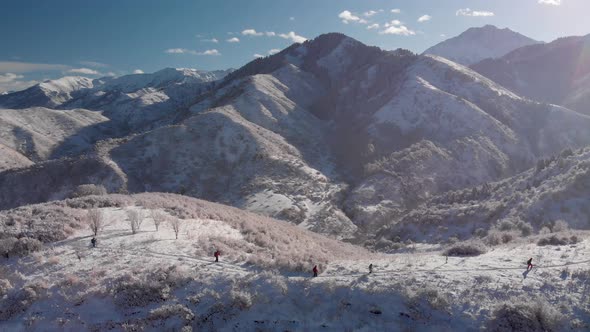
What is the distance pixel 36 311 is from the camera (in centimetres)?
1377

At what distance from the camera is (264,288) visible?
14.6 m

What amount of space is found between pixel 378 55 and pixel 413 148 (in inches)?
2147

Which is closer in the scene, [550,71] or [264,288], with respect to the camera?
[264,288]

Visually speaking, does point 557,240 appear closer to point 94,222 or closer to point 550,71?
point 94,222

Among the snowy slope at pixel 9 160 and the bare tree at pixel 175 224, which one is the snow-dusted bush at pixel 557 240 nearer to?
the bare tree at pixel 175 224

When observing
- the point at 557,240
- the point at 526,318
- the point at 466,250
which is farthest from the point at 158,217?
the point at 557,240

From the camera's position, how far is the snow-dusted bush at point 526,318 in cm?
1178

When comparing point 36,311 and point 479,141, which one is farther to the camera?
point 479,141

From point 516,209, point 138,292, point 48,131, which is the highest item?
point 48,131

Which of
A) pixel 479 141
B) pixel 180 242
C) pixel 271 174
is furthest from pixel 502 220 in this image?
pixel 479 141

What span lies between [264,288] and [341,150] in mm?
55047

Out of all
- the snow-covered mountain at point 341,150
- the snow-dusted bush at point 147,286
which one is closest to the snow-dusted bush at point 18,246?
the snow-dusted bush at point 147,286

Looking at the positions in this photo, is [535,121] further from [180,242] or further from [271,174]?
[180,242]

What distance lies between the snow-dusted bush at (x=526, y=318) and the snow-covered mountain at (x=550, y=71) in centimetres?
9898
